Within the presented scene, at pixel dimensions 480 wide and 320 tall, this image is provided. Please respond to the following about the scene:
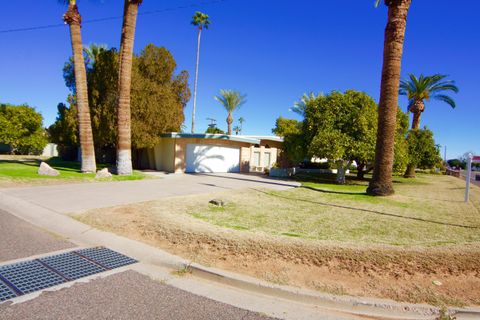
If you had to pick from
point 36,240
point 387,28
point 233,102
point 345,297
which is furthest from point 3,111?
point 345,297

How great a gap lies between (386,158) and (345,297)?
9420mm

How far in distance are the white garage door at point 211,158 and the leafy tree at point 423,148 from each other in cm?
1546

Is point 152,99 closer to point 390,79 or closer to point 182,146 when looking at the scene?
point 182,146

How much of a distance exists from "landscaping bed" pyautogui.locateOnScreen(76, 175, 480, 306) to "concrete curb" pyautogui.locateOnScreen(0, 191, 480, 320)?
0.17 m

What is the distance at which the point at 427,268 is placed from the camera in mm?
4273

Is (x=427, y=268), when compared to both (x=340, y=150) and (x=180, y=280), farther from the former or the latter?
(x=340, y=150)

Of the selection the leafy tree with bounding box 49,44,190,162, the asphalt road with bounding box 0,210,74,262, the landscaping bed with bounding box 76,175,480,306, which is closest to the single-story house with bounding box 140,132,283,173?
the leafy tree with bounding box 49,44,190,162

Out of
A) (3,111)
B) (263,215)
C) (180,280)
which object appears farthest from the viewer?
(3,111)

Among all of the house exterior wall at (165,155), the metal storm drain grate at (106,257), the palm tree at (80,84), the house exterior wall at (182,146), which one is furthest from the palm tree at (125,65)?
the metal storm drain grate at (106,257)

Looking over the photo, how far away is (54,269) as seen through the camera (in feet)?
12.9

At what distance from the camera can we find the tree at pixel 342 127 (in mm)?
16109

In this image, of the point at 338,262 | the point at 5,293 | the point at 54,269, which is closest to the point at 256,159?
the point at 338,262

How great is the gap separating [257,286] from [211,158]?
1848 cm

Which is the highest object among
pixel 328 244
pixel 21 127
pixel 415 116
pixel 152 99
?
pixel 415 116
